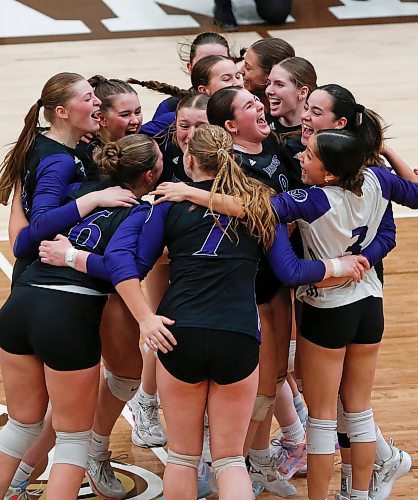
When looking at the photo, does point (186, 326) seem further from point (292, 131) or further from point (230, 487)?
point (292, 131)

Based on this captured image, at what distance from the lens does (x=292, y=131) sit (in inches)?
177

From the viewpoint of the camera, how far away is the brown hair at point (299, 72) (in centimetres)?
454

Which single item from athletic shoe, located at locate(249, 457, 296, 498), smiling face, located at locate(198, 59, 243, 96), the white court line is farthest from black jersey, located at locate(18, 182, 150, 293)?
the white court line

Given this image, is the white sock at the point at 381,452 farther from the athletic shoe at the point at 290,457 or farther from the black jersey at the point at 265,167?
the black jersey at the point at 265,167

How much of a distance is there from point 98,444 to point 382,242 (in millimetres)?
1443

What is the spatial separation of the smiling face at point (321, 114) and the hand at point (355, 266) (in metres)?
0.54

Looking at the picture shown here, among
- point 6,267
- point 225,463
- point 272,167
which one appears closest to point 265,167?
point 272,167

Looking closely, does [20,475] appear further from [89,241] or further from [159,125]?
[159,125]

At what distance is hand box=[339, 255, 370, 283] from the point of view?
3865mm

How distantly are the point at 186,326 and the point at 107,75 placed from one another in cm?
640

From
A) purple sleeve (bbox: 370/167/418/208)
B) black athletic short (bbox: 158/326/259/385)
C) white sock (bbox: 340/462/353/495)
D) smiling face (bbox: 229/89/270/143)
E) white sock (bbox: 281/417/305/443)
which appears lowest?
white sock (bbox: 281/417/305/443)

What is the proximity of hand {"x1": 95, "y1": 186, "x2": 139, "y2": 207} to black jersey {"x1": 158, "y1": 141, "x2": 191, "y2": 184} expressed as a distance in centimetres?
52

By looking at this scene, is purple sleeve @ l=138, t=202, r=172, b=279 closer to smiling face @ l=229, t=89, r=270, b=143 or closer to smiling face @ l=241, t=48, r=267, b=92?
smiling face @ l=229, t=89, r=270, b=143

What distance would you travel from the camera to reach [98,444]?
4.43 metres
